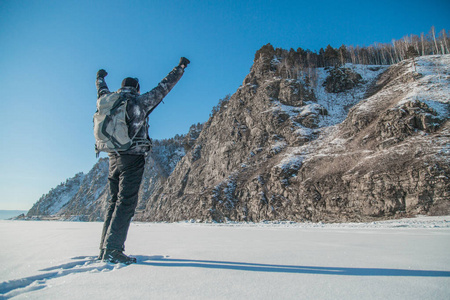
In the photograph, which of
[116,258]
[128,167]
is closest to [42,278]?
[116,258]

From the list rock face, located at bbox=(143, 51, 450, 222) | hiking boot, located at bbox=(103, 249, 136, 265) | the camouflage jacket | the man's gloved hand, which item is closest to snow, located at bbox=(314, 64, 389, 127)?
rock face, located at bbox=(143, 51, 450, 222)

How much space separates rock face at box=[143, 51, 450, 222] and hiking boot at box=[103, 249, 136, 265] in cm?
2094

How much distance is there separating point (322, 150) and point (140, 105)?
28316 mm

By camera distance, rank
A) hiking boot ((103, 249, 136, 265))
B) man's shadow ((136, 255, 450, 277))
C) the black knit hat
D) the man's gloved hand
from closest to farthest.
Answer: man's shadow ((136, 255, 450, 277)), hiking boot ((103, 249, 136, 265)), the black knit hat, the man's gloved hand

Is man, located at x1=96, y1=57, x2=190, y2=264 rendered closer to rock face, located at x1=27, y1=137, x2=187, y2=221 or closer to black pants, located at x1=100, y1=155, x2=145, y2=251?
black pants, located at x1=100, y1=155, x2=145, y2=251

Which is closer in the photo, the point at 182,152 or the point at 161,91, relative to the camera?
the point at 161,91

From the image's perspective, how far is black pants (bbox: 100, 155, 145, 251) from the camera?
6.90 feet

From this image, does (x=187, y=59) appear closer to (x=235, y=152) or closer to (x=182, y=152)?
(x=235, y=152)

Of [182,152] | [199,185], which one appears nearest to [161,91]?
[199,185]

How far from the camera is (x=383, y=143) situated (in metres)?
21.9

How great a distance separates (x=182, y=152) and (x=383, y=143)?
75.7 meters

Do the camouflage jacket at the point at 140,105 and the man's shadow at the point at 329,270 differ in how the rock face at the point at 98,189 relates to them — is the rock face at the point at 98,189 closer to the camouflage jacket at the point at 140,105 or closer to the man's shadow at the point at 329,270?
the camouflage jacket at the point at 140,105

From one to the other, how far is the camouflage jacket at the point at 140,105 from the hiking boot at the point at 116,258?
103cm

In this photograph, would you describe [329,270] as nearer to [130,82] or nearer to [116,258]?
[116,258]
